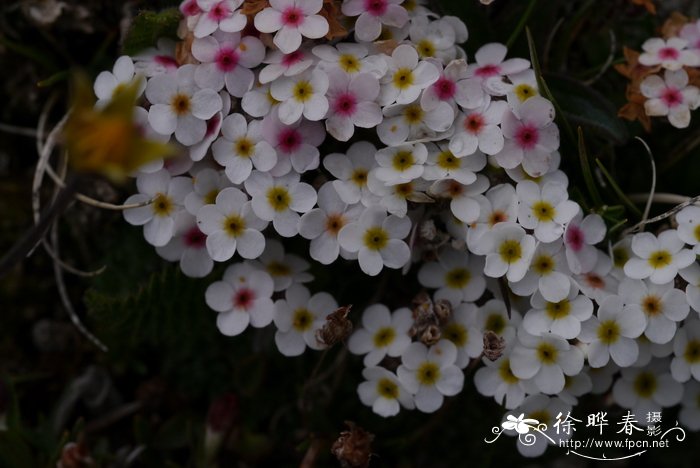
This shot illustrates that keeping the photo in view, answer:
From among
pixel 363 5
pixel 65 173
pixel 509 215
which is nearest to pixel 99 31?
pixel 65 173

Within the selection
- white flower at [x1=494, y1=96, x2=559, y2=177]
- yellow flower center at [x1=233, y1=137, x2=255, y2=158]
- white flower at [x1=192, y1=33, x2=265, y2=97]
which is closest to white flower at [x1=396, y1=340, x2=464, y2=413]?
white flower at [x1=494, y1=96, x2=559, y2=177]

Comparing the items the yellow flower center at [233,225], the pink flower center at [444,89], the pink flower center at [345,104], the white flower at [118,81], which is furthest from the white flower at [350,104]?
the white flower at [118,81]

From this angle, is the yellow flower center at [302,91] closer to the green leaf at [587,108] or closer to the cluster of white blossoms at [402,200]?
the cluster of white blossoms at [402,200]

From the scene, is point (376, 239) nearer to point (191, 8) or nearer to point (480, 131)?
point (480, 131)

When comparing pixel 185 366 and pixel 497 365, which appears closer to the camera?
pixel 497 365

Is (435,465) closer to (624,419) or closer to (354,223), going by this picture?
(624,419)

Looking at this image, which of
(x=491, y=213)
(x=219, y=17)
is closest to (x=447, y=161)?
(x=491, y=213)
